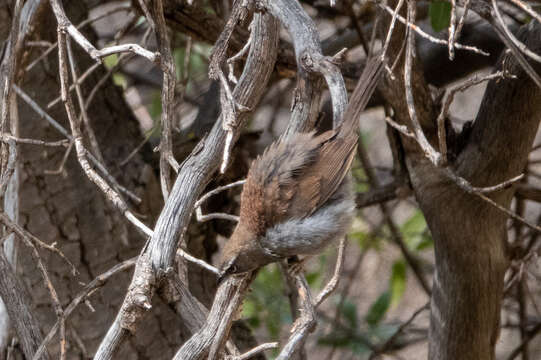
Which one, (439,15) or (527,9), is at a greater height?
(439,15)

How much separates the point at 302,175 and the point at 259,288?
2244 mm

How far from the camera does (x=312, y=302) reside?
2104mm

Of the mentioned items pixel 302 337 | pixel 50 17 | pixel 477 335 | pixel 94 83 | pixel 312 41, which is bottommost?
pixel 302 337

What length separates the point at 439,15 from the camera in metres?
3.41

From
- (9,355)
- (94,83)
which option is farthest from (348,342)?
(9,355)

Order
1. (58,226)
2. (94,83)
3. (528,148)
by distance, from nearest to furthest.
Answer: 1. (528,148)
2. (58,226)
3. (94,83)

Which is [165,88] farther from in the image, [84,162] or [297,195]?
[297,195]

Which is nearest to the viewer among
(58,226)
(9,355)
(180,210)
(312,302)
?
(180,210)

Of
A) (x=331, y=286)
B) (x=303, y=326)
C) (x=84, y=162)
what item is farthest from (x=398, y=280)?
(x=84, y=162)

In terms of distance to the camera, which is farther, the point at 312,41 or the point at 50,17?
the point at 50,17

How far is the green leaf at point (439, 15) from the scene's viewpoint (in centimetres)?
340

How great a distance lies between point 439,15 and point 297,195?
123cm

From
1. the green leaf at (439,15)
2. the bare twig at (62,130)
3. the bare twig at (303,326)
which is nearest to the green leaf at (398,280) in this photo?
the green leaf at (439,15)

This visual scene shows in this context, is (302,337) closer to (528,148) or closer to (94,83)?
(528,148)
